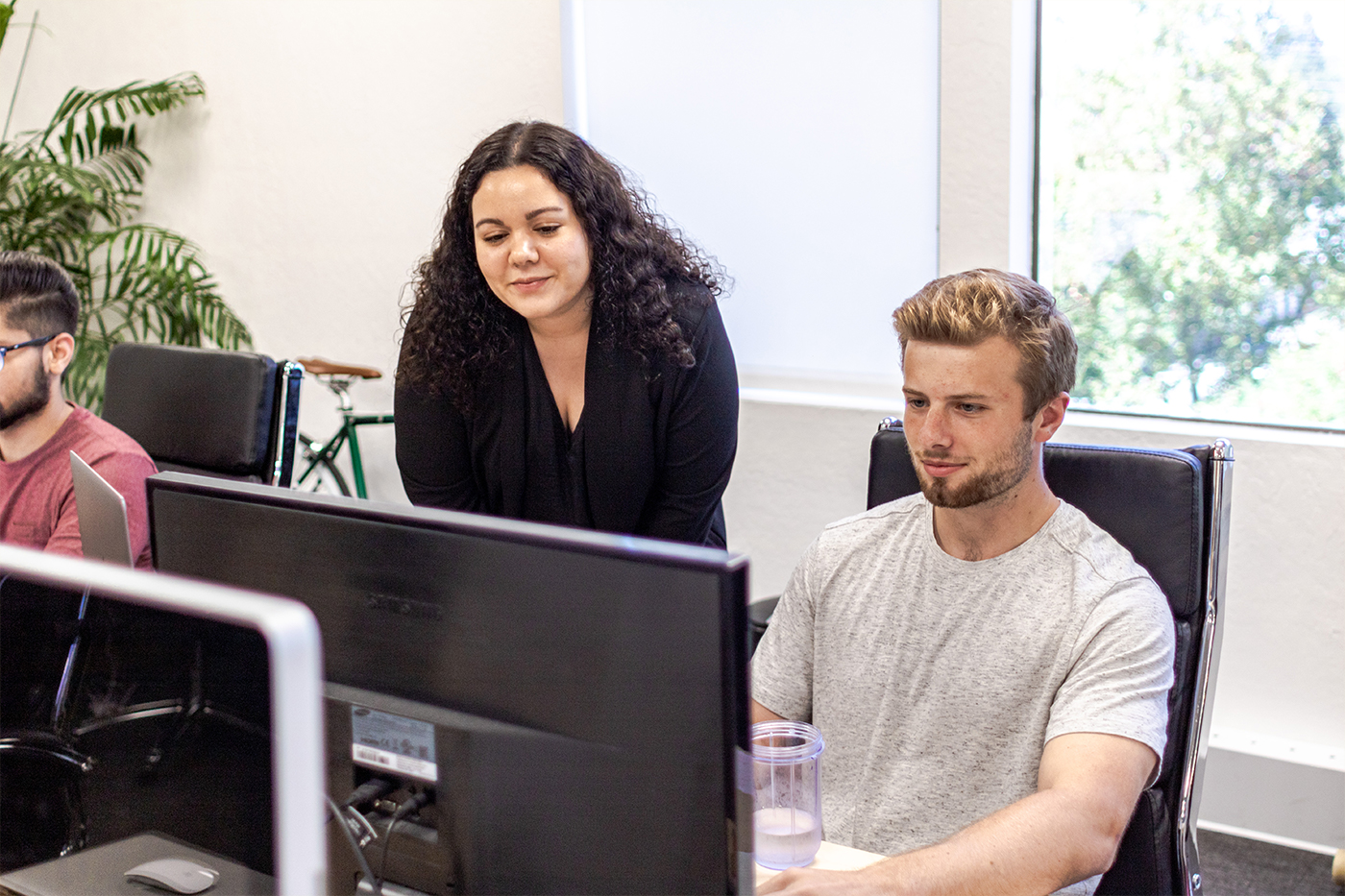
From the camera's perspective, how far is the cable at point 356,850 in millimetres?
886

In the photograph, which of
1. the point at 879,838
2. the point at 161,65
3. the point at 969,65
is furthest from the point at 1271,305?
the point at 161,65

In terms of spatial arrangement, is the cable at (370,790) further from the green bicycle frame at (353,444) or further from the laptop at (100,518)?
the green bicycle frame at (353,444)

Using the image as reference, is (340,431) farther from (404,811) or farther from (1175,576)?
(404,811)

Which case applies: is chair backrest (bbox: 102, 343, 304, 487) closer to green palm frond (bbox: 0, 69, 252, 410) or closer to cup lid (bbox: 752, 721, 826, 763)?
cup lid (bbox: 752, 721, 826, 763)

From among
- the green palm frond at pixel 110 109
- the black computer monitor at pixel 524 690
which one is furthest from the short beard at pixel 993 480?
the green palm frond at pixel 110 109

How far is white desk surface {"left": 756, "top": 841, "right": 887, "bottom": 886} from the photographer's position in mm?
1105

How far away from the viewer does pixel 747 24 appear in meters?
3.10

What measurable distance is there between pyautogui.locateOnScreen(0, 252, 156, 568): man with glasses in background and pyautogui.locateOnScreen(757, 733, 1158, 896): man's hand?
1.33m

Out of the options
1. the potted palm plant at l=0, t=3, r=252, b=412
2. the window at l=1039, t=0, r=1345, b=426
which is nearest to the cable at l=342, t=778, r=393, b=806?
the window at l=1039, t=0, r=1345, b=426

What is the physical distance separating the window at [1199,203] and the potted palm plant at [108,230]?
2.73 metres

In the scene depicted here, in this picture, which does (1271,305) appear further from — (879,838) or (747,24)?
(879,838)

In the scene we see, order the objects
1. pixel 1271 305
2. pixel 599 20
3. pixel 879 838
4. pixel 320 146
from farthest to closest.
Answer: pixel 320 146
pixel 599 20
pixel 1271 305
pixel 879 838

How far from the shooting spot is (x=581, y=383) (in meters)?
1.91

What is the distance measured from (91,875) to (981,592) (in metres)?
0.94
